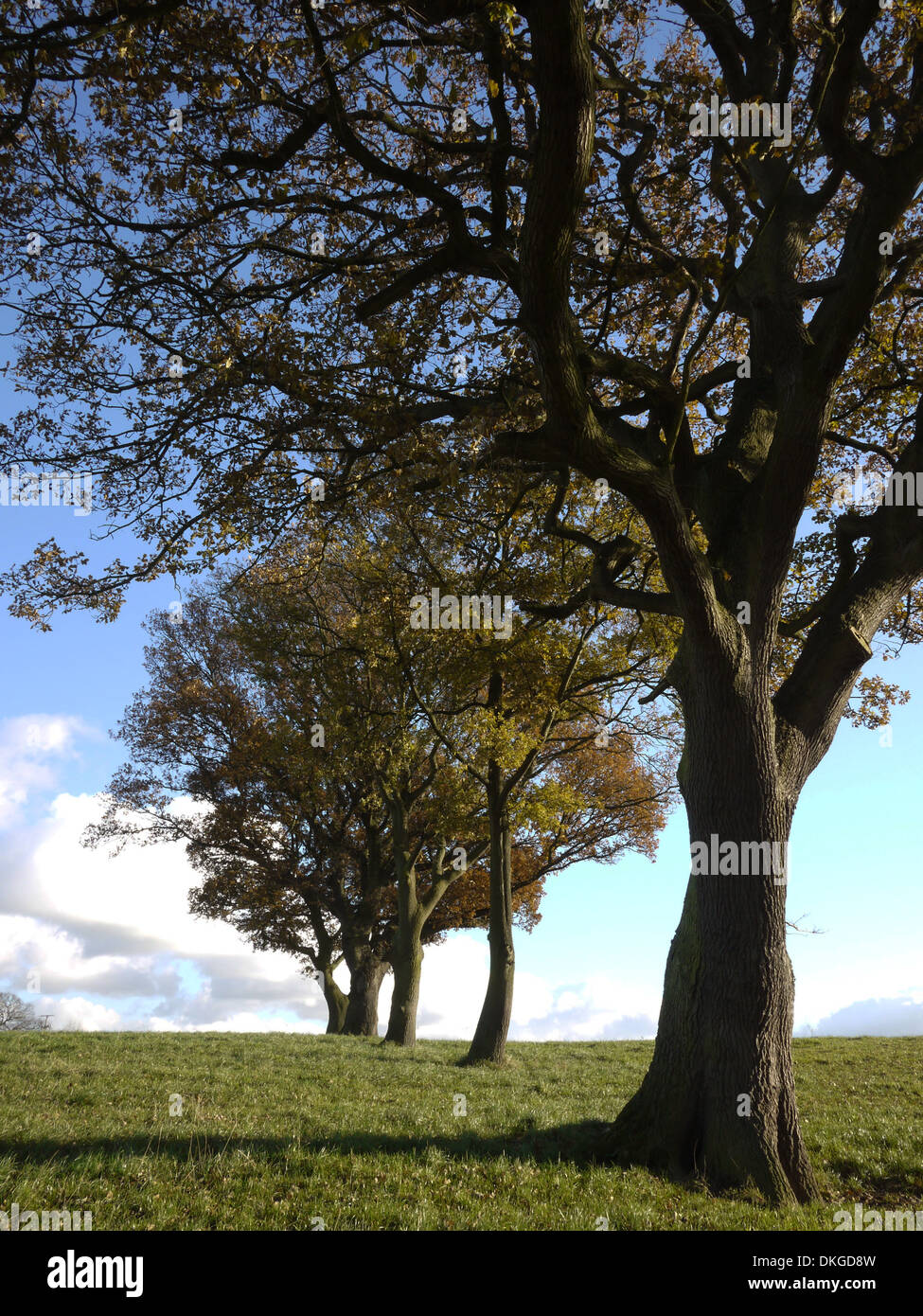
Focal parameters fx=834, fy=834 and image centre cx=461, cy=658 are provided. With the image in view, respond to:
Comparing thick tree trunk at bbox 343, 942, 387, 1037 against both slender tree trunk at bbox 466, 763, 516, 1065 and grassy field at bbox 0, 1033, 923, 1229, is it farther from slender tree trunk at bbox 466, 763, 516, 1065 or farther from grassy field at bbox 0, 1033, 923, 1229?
grassy field at bbox 0, 1033, 923, 1229

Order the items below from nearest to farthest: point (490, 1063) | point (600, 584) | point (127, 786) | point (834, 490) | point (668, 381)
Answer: point (668, 381)
point (600, 584)
point (834, 490)
point (490, 1063)
point (127, 786)

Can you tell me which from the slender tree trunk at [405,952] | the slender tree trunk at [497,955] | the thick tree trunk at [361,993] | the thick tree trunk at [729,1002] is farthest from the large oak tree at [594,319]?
the thick tree trunk at [361,993]

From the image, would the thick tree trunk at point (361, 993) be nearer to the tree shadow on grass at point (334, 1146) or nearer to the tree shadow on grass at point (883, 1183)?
the tree shadow on grass at point (334, 1146)

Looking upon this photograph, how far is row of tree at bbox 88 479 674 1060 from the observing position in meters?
19.8

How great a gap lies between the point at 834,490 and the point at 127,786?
25.3 m

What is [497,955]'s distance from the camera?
20.2 metres

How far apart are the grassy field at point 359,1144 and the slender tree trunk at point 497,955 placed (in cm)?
192

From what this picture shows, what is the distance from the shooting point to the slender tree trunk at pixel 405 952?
2380 centimetres

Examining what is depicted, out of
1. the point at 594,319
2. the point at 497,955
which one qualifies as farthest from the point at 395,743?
the point at 594,319

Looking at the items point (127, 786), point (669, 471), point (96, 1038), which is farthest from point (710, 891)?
point (127, 786)

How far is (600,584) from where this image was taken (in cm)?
1239

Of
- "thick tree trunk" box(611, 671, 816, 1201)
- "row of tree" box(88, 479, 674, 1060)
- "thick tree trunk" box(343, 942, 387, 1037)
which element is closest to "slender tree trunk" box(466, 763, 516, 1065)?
"row of tree" box(88, 479, 674, 1060)

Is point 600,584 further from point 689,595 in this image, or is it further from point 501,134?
point 501,134

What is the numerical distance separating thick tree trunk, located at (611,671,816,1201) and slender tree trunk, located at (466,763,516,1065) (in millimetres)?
9830
